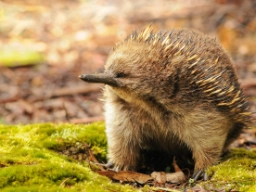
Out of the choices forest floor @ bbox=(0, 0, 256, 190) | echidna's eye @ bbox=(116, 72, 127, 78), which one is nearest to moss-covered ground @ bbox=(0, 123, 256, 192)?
echidna's eye @ bbox=(116, 72, 127, 78)

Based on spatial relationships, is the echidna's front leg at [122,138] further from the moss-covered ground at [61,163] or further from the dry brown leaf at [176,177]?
the dry brown leaf at [176,177]

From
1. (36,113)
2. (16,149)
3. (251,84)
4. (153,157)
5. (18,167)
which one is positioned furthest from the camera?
(251,84)

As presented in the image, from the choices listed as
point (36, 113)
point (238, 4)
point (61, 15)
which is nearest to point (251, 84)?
point (36, 113)

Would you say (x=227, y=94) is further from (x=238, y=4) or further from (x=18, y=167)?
(x=238, y=4)

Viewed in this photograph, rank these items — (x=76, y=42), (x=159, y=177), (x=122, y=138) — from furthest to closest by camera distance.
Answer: (x=76, y=42) < (x=122, y=138) < (x=159, y=177)

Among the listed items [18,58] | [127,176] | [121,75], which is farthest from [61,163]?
[18,58]

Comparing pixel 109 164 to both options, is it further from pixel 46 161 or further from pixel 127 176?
pixel 46 161
